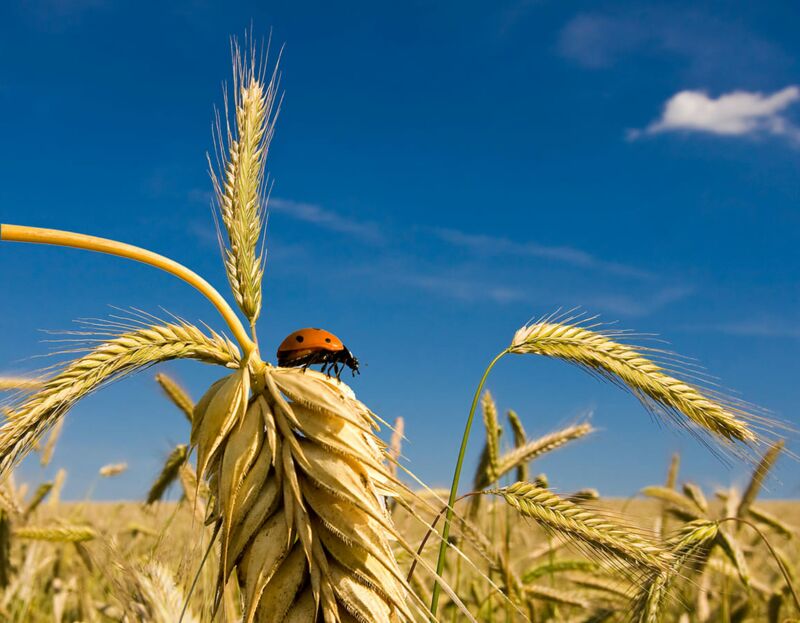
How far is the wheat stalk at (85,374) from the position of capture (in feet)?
6.04

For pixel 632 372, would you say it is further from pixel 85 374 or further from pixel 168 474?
pixel 168 474

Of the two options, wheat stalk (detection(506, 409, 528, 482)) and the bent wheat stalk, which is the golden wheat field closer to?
the bent wheat stalk

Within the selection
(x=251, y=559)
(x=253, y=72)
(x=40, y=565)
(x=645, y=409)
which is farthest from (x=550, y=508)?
(x=40, y=565)


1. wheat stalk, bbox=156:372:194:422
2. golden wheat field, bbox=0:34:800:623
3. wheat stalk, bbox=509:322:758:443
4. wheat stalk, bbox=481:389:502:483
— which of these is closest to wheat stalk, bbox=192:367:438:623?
golden wheat field, bbox=0:34:800:623

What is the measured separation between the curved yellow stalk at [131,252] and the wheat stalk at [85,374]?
4.1 inches

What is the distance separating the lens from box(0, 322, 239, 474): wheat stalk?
1.84m

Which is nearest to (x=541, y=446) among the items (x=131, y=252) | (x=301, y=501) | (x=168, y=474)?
(x=168, y=474)

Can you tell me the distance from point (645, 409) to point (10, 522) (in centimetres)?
418

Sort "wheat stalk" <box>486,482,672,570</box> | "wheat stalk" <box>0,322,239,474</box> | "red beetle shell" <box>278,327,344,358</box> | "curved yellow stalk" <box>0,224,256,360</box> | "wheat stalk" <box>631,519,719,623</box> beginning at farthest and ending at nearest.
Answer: "wheat stalk" <box>631,519,719,623</box> < "wheat stalk" <box>486,482,672,570</box> < "red beetle shell" <box>278,327,344,358</box> < "wheat stalk" <box>0,322,239,474</box> < "curved yellow stalk" <box>0,224,256,360</box>

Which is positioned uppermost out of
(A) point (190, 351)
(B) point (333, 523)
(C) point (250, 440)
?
(A) point (190, 351)

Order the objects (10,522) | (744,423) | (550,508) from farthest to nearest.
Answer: (10,522)
(744,423)
(550,508)

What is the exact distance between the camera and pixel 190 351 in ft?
6.48

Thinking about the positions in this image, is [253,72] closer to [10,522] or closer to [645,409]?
[645,409]

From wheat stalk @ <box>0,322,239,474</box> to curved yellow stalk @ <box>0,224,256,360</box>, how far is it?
0.10m
